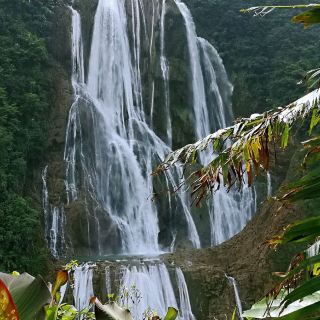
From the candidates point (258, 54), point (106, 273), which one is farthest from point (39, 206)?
point (258, 54)

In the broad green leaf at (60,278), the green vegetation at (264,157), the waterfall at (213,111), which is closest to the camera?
the broad green leaf at (60,278)

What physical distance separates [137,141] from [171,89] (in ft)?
11.6

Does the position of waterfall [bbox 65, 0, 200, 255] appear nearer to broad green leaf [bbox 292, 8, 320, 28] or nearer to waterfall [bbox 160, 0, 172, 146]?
waterfall [bbox 160, 0, 172, 146]

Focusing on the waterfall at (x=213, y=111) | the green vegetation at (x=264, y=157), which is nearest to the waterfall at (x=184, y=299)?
the waterfall at (x=213, y=111)

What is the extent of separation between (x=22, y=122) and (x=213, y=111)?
25.9 ft

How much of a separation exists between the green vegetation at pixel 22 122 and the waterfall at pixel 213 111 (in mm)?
5684

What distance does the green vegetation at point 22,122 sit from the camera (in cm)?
1230

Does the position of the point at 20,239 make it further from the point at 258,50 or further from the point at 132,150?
the point at 258,50

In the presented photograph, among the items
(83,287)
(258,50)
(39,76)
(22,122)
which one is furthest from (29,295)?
(258,50)

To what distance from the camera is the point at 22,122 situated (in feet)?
53.3

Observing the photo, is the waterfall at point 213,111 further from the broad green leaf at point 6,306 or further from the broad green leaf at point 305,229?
the broad green leaf at point 6,306

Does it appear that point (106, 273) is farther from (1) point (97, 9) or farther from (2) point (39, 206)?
(1) point (97, 9)

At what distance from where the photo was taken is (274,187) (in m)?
18.1

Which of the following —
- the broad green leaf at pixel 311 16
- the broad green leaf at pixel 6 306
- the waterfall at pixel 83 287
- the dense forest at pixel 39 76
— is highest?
the broad green leaf at pixel 311 16
